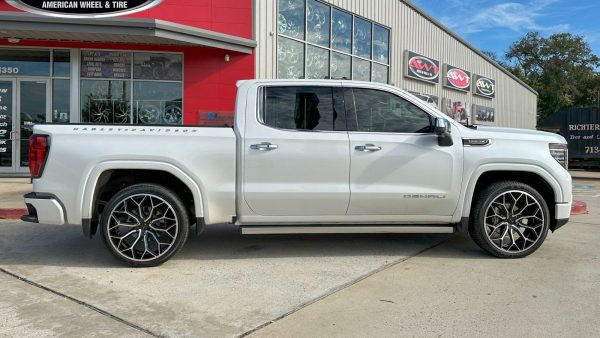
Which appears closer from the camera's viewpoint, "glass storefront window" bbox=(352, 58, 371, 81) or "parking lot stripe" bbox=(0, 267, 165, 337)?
"parking lot stripe" bbox=(0, 267, 165, 337)

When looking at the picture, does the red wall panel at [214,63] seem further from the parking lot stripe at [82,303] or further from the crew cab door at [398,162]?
the parking lot stripe at [82,303]

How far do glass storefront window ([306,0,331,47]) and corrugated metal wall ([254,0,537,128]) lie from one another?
42 cm

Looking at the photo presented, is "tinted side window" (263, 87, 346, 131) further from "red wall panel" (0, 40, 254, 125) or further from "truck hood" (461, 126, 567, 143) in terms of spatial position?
"red wall panel" (0, 40, 254, 125)

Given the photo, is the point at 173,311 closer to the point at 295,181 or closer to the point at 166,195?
the point at 166,195

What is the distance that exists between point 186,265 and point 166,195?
79 cm

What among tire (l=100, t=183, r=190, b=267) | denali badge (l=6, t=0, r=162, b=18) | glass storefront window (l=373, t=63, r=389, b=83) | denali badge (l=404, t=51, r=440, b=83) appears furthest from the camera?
denali badge (l=404, t=51, r=440, b=83)

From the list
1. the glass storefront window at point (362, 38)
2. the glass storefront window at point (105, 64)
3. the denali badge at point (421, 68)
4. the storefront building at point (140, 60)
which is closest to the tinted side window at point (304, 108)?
the storefront building at point (140, 60)

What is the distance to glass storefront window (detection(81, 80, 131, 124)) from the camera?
1320 centimetres

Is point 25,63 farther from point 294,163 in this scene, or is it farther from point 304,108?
point 294,163

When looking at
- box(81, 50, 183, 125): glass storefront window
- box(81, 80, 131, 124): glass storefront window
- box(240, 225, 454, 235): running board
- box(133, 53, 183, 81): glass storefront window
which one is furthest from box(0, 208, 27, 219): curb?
box(133, 53, 183, 81): glass storefront window

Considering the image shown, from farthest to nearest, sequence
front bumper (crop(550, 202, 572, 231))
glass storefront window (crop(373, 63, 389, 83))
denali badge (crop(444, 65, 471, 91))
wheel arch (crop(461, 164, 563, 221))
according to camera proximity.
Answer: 1. denali badge (crop(444, 65, 471, 91))
2. glass storefront window (crop(373, 63, 389, 83))
3. front bumper (crop(550, 202, 572, 231))
4. wheel arch (crop(461, 164, 563, 221))

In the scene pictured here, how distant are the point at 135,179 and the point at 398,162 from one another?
281cm

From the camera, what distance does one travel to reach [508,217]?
214 inches

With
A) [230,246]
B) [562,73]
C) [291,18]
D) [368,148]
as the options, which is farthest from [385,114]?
[562,73]
